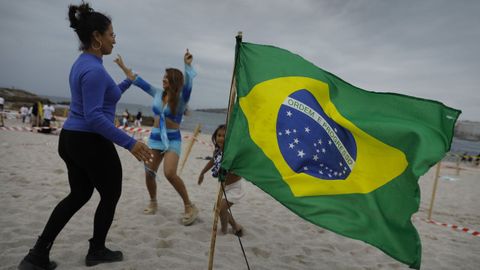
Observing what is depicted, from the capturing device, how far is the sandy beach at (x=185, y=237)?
327 cm

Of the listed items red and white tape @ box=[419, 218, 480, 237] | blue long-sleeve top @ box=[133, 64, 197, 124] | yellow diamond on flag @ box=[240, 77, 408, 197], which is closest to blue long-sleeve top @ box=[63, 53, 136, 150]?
yellow diamond on flag @ box=[240, 77, 408, 197]

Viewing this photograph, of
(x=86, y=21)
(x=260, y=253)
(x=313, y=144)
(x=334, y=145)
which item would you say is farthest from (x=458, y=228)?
(x=86, y=21)

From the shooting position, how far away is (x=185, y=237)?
12.8ft

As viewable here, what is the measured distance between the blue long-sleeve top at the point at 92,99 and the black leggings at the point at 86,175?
12cm

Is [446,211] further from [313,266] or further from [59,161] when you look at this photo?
[59,161]

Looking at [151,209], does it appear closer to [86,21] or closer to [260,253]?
[260,253]

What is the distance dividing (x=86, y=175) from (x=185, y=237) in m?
1.58

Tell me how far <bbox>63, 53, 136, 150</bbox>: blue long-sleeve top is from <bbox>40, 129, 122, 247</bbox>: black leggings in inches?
4.6

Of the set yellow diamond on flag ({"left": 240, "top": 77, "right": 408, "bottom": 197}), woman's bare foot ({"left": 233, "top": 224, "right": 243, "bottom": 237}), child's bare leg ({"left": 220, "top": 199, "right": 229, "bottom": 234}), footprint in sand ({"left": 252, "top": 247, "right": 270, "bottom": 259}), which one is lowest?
footprint in sand ({"left": 252, "top": 247, "right": 270, "bottom": 259})

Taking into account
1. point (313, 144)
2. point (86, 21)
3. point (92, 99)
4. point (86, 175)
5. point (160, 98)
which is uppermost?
point (86, 21)

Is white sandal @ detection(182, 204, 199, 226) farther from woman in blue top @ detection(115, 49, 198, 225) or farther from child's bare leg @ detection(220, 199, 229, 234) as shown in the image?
child's bare leg @ detection(220, 199, 229, 234)

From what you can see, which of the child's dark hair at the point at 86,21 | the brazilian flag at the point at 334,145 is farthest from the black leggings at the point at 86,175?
the brazilian flag at the point at 334,145

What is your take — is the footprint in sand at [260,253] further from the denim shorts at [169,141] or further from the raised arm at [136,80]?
the raised arm at [136,80]

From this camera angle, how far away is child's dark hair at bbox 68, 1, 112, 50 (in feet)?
8.55
